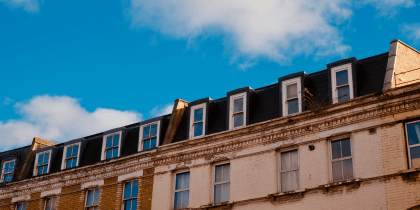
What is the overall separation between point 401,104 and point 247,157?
6908 millimetres

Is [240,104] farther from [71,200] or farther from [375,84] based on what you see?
[71,200]

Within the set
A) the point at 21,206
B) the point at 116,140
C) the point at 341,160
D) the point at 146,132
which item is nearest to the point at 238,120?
the point at 341,160

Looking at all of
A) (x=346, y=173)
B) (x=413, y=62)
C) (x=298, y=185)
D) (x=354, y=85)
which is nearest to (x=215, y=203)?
(x=298, y=185)

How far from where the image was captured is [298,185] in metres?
22.7

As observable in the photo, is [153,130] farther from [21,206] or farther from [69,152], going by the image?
[21,206]

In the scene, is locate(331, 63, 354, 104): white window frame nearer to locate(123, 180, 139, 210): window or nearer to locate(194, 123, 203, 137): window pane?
locate(194, 123, 203, 137): window pane

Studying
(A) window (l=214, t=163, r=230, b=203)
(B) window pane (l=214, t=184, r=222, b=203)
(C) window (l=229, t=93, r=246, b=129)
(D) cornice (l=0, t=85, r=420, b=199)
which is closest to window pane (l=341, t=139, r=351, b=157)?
(D) cornice (l=0, t=85, r=420, b=199)

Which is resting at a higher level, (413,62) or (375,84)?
(413,62)

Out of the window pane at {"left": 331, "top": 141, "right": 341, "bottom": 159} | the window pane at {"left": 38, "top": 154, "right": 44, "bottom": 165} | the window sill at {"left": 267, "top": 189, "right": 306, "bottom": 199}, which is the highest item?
the window pane at {"left": 38, "top": 154, "right": 44, "bottom": 165}

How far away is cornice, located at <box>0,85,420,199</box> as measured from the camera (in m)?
21.5

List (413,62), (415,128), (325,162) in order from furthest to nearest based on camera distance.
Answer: (413,62), (325,162), (415,128)

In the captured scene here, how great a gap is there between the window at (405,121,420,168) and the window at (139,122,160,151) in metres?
12.5

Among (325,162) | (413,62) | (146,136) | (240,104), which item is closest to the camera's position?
(325,162)

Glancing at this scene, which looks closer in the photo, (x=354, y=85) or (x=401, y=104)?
(x=401, y=104)
